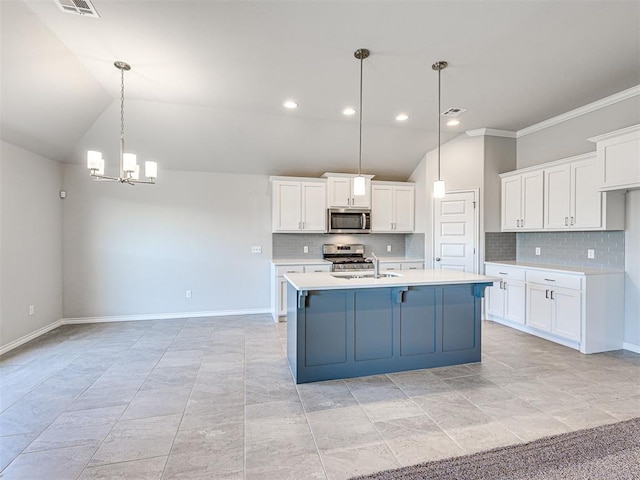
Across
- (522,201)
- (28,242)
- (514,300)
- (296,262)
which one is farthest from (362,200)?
(28,242)

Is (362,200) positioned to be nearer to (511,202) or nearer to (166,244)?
(511,202)

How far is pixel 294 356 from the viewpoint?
307 cm

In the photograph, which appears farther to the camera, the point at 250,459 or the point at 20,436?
the point at 20,436

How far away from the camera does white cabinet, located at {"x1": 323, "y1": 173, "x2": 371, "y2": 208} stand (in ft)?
18.2

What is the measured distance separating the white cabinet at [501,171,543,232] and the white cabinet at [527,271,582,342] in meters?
0.81

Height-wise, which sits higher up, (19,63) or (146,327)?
(19,63)

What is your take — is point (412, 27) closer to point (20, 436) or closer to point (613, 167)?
point (613, 167)

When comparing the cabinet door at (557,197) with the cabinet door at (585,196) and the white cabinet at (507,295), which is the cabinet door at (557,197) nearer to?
the cabinet door at (585,196)

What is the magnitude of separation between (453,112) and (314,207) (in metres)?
2.55

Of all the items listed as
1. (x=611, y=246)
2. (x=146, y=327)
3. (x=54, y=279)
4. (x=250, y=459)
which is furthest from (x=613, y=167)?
(x=54, y=279)

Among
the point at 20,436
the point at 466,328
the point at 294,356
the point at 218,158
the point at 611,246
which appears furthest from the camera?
the point at 218,158

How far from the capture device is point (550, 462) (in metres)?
1.90

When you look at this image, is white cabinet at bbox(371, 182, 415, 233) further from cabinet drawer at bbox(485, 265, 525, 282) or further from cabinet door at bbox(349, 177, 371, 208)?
cabinet drawer at bbox(485, 265, 525, 282)

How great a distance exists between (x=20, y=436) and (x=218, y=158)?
13.2 feet
